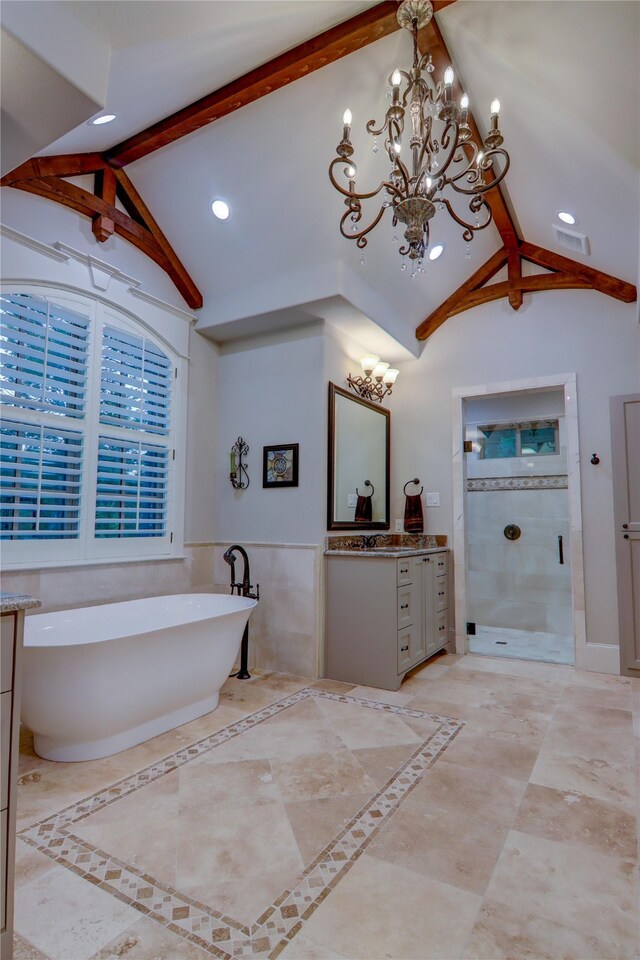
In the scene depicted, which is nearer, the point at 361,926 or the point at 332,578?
the point at 361,926

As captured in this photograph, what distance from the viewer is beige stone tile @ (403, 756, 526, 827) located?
206 cm

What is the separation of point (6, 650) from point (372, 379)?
12.3ft

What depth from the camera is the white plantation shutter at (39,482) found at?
293 cm

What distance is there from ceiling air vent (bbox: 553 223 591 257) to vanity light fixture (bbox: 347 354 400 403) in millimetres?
1620

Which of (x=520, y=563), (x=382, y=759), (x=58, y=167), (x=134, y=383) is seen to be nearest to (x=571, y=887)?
(x=382, y=759)

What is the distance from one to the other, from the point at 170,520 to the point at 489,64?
11.7 feet

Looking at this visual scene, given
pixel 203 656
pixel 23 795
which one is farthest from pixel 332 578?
pixel 23 795

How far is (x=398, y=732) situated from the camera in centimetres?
282

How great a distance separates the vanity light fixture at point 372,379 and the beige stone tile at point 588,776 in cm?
302

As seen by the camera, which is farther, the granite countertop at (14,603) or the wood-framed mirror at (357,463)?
the wood-framed mirror at (357,463)

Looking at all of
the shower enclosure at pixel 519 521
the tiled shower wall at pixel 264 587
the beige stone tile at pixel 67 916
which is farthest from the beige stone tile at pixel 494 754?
the shower enclosure at pixel 519 521

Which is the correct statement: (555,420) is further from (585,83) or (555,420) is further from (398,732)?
(398,732)

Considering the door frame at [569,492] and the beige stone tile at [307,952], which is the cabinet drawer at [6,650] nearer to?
the beige stone tile at [307,952]

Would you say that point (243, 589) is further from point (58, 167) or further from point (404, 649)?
point (58, 167)
